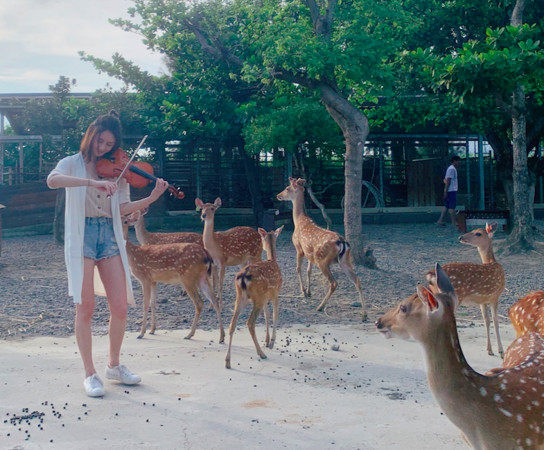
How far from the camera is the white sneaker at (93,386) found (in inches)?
185

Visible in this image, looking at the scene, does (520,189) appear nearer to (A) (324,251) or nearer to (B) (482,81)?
(B) (482,81)

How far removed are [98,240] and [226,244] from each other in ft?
12.6

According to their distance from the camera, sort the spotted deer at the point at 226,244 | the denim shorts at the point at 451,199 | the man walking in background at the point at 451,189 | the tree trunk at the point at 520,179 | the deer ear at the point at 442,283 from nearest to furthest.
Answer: the deer ear at the point at 442,283 < the spotted deer at the point at 226,244 < the tree trunk at the point at 520,179 < the man walking in background at the point at 451,189 < the denim shorts at the point at 451,199

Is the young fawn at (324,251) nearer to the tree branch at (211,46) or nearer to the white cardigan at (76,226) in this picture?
the white cardigan at (76,226)

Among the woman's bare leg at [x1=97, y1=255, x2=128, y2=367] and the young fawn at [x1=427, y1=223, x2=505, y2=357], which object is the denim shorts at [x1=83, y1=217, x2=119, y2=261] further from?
the young fawn at [x1=427, y1=223, x2=505, y2=357]

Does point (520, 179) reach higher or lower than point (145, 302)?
higher

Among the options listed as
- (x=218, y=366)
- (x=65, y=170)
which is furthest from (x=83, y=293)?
(x=218, y=366)

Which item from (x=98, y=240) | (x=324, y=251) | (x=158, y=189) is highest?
(x=158, y=189)

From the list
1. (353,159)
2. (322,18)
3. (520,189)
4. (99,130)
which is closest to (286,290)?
(353,159)

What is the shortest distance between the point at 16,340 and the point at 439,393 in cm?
476

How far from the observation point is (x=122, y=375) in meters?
4.99

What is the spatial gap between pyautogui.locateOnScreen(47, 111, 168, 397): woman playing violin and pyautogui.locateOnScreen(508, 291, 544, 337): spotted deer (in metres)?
2.82

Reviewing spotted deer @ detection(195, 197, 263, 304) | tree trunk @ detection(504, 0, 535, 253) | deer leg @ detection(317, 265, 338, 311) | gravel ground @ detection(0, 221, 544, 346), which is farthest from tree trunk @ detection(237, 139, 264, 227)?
deer leg @ detection(317, 265, 338, 311)

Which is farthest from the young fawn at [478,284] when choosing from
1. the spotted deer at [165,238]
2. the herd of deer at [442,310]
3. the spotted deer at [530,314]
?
the spotted deer at [165,238]
